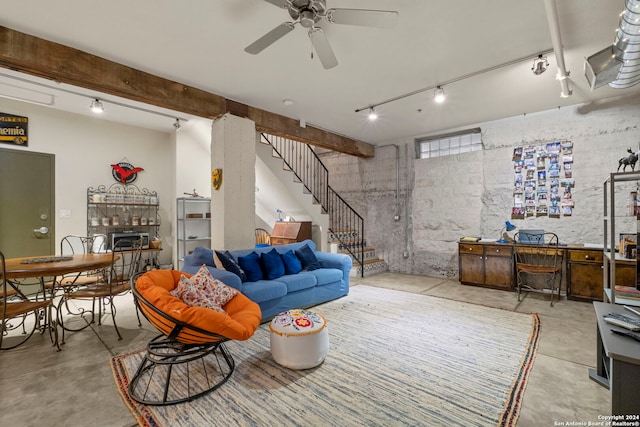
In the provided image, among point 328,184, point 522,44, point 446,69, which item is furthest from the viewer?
point 328,184

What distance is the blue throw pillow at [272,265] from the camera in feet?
12.2

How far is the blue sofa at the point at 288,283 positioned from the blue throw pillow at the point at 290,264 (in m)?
0.08

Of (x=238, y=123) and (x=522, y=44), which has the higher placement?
(x=522, y=44)

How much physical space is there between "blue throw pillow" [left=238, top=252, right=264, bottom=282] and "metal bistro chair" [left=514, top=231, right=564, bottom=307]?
12.6ft

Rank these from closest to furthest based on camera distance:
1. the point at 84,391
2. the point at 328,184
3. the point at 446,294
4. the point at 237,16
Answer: the point at 84,391 < the point at 237,16 < the point at 446,294 < the point at 328,184

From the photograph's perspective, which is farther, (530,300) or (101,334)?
(530,300)

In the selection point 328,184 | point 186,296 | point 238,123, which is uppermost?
point 238,123

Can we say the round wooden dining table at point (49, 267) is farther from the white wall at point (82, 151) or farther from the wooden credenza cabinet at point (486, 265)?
the wooden credenza cabinet at point (486, 265)

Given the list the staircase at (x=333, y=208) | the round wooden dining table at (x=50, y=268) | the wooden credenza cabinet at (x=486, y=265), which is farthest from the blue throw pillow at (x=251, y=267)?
the wooden credenza cabinet at (x=486, y=265)

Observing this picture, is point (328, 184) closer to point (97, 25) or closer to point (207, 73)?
point (207, 73)

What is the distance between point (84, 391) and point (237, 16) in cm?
316

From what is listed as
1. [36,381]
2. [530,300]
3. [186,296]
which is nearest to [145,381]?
[186,296]

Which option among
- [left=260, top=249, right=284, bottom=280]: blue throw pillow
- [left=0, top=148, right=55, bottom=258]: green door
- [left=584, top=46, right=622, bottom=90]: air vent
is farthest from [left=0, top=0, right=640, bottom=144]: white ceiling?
[left=260, top=249, right=284, bottom=280]: blue throw pillow

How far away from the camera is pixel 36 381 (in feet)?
7.43
